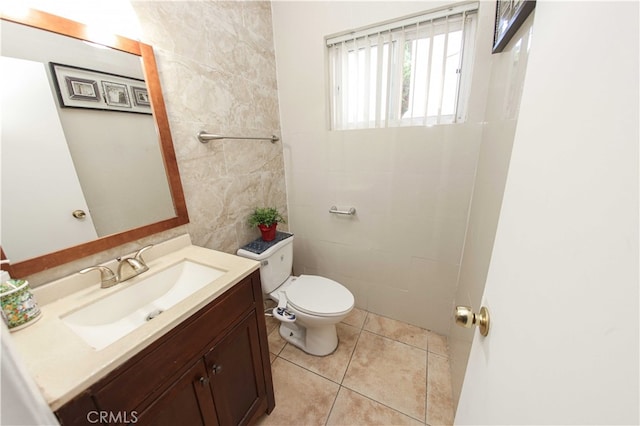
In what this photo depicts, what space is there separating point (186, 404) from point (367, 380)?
3.38 ft

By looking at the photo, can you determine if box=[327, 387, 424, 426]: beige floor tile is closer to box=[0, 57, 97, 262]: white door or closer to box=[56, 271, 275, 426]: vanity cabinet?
box=[56, 271, 275, 426]: vanity cabinet

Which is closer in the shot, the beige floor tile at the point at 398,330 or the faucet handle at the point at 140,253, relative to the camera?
the faucet handle at the point at 140,253

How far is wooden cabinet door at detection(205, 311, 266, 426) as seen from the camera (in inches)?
34.9

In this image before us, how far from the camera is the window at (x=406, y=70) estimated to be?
1.27 m

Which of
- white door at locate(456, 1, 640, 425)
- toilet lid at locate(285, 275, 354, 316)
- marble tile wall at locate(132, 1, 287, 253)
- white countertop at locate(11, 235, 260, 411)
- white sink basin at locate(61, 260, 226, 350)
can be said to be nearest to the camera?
white door at locate(456, 1, 640, 425)

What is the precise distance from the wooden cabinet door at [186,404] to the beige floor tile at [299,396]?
47 centimetres

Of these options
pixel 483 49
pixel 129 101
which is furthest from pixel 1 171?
pixel 483 49

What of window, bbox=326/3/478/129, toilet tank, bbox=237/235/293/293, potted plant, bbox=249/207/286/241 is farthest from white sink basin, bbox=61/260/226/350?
window, bbox=326/3/478/129

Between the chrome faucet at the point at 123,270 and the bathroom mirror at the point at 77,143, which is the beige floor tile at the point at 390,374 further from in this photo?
the bathroom mirror at the point at 77,143

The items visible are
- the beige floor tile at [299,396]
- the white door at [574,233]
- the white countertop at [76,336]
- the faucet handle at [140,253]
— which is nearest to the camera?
the white door at [574,233]

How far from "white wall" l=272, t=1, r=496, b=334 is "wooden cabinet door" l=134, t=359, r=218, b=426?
1.23 meters

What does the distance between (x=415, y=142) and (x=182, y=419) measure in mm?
1691

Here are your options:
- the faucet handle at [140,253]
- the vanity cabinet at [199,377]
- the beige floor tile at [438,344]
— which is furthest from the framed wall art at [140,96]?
the beige floor tile at [438,344]

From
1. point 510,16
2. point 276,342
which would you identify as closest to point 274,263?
point 276,342
